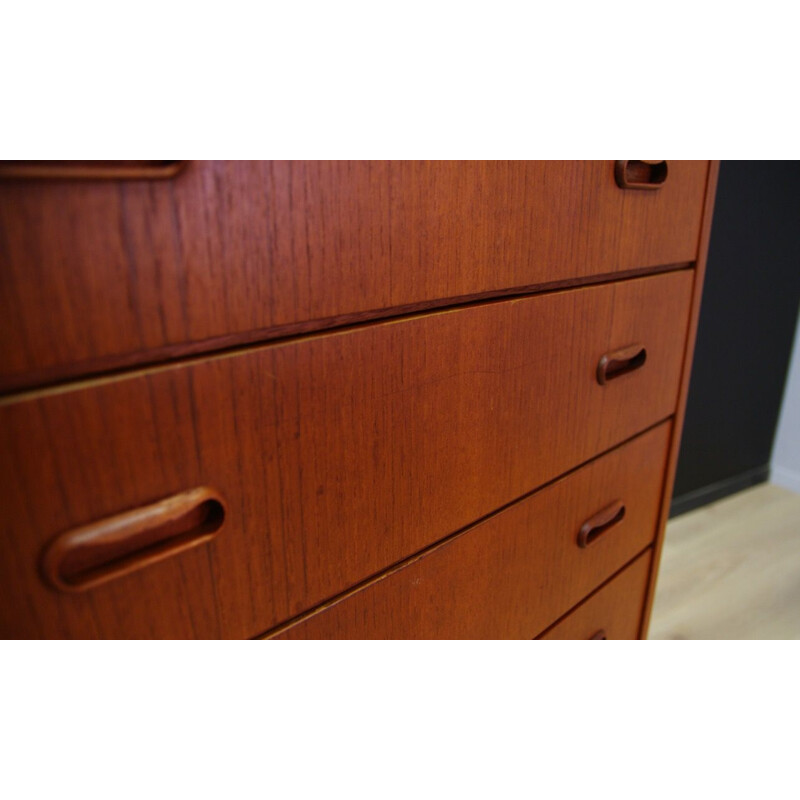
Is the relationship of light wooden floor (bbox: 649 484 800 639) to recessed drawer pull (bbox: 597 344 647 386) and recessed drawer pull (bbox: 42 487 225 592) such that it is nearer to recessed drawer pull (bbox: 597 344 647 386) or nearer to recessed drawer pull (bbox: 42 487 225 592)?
recessed drawer pull (bbox: 597 344 647 386)

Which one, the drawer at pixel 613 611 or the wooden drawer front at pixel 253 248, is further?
the drawer at pixel 613 611

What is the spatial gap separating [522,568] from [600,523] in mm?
150

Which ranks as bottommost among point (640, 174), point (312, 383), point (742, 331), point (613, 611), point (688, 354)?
point (613, 611)

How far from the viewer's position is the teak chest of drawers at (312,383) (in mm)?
334

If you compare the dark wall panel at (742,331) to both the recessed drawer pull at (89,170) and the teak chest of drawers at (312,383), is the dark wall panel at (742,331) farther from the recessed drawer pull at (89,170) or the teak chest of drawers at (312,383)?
the recessed drawer pull at (89,170)

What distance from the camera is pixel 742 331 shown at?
1618 mm

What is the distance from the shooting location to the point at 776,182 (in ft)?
4.99

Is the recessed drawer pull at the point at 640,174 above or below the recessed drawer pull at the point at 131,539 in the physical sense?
above

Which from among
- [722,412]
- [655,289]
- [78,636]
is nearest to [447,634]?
[78,636]

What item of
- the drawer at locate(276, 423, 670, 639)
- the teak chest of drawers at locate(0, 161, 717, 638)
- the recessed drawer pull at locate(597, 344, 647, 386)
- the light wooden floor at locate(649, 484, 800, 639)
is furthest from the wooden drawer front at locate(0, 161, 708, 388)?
the light wooden floor at locate(649, 484, 800, 639)

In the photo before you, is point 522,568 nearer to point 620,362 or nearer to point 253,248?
point 620,362

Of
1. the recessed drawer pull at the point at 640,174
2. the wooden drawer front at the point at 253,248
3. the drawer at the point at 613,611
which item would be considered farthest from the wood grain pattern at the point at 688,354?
the wooden drawer front at the point at 253,248

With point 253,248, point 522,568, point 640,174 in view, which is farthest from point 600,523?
point 253,248

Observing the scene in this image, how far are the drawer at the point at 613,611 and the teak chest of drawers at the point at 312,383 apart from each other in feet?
0.30
